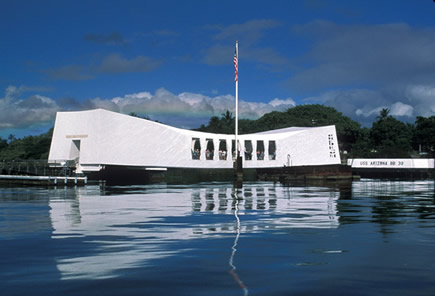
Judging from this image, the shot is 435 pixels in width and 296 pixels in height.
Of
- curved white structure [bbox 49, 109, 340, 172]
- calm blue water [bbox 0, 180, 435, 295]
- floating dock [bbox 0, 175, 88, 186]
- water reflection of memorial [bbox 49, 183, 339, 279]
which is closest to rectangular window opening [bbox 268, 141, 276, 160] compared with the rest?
curved white structure [bbox 49, 109, 340, 172]

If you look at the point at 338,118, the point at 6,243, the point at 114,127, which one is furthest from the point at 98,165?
the point at 338,118

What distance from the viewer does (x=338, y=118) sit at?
135m

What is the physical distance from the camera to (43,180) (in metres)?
39.7

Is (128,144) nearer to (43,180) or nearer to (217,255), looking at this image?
(43,180)

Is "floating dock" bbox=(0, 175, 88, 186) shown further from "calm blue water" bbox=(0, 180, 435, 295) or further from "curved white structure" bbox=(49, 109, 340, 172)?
"calm blue water" bbox=(0, 180, 435, 295)

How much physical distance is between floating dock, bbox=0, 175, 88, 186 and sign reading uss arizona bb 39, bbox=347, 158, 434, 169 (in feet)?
146

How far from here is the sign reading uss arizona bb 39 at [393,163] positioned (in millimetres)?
70688

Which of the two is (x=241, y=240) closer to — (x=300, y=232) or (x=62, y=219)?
(x=300, y=232)

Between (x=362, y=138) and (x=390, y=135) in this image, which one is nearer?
(x=390, y=135)

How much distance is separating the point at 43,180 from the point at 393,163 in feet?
166

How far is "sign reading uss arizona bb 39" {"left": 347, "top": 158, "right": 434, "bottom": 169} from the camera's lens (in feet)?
232

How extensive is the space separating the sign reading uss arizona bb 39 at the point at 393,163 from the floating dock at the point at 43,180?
4443cm

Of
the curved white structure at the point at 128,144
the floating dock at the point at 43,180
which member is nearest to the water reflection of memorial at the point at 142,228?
the floating dock at the point at 43,180

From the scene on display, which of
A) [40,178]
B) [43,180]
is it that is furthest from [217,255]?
[43,180]
